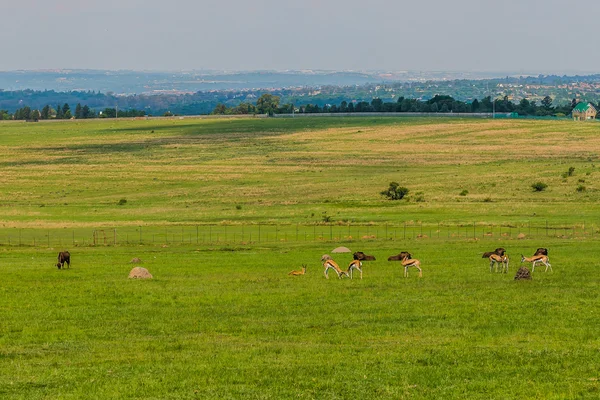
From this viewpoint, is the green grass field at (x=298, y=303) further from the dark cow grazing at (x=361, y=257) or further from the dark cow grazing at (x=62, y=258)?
the dark cow grazing at (x=62, y=258)

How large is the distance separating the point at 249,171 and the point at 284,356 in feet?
327

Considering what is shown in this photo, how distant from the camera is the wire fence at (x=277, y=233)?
60.9m

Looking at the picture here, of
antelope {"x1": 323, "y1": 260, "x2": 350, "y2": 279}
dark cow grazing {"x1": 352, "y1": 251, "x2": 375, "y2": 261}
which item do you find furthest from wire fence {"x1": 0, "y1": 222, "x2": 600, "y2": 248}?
antelope {"x1": 323, "y1": 260, "x2": 350, "y2": 279}

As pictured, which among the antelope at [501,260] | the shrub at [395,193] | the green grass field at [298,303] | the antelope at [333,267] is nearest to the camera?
the green grass field at [298,303]

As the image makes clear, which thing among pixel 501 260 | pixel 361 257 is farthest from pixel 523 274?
pixel 361 257

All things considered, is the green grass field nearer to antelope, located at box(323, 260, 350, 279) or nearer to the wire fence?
antelope, located at box(323, 260, 350, 279)

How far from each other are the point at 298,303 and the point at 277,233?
32677 millimetres

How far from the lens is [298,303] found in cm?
3306

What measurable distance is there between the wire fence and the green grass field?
2.05 feet

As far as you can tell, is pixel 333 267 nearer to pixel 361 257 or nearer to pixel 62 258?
pixel 361 257

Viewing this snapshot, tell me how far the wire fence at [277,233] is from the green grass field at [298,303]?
0.63m

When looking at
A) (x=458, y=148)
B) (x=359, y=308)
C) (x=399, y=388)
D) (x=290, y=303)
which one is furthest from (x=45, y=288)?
(x=458, y=148)

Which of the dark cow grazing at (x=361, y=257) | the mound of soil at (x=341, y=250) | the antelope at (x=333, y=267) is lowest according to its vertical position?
the mound of soil at (x=341, y=250)

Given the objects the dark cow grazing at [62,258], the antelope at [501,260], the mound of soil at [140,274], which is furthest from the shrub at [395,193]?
the mound of soil at [140,274]
